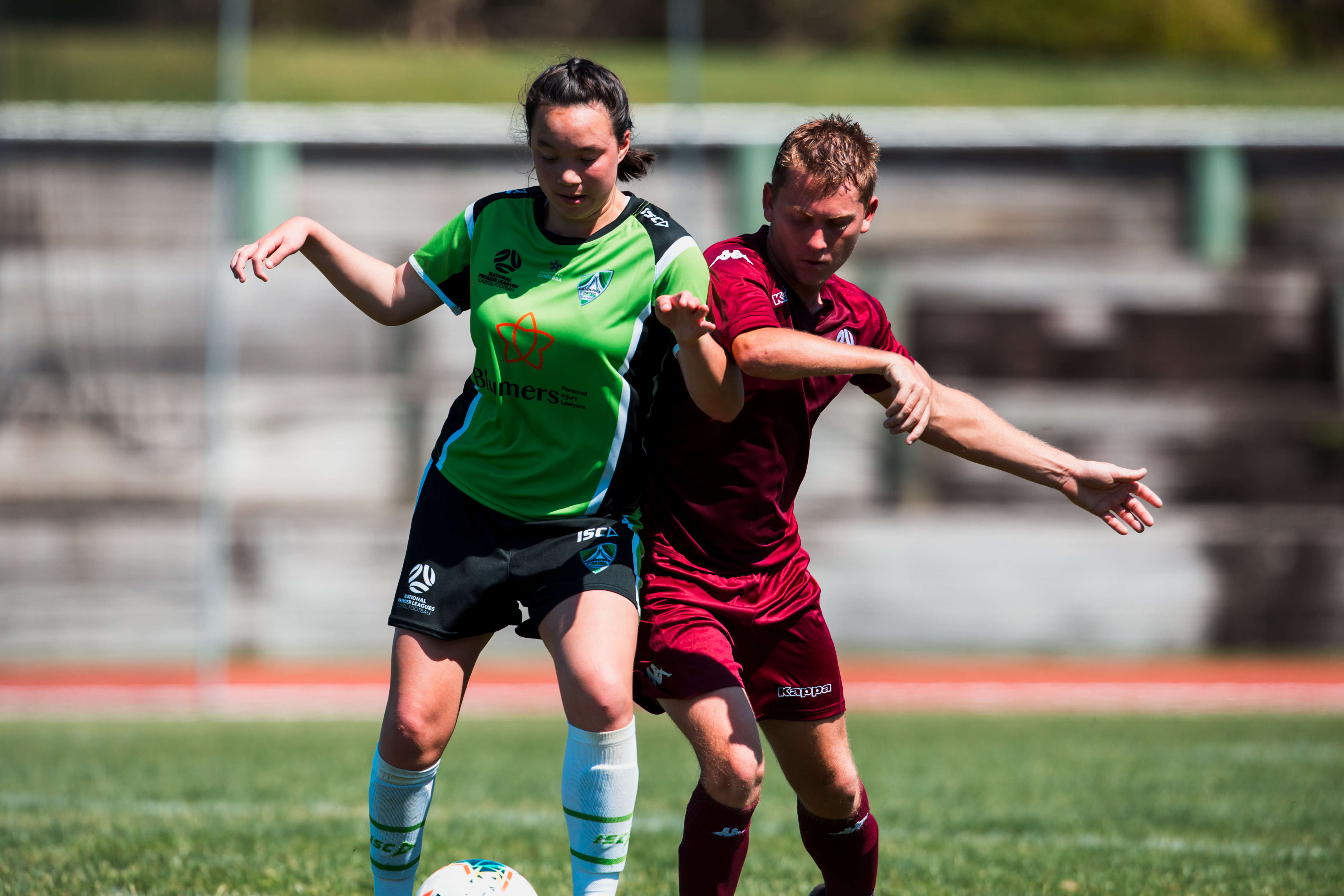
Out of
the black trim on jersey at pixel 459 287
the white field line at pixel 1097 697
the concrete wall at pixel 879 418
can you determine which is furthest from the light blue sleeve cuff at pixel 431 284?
the white field line at pixel 1097 697

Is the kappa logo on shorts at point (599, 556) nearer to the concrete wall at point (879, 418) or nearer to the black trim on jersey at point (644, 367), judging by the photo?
the black trim on jersey at point (644, 367)

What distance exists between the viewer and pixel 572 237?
11.4ft

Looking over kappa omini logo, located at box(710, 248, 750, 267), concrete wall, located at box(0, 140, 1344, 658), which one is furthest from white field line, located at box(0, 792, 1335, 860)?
concrete wall, located at box(0, 140, 1344, 658)

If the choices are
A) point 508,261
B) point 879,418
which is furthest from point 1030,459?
point 879,418

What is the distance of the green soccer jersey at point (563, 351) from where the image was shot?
3.39 meters

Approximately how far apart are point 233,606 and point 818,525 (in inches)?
282

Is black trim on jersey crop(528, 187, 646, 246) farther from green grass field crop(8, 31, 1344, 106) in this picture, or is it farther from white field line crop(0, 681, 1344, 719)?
green grass field crop(8, 31, 1344, 106)

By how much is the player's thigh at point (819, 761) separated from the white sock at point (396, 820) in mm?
1010

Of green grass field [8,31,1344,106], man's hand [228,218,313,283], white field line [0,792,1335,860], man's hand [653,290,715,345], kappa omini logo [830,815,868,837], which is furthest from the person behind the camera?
green grass field [8,31,1344,106]

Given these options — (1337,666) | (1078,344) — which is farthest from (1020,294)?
(1337,666)

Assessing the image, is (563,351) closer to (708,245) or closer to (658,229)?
(658,229)

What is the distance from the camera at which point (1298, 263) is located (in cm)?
1792

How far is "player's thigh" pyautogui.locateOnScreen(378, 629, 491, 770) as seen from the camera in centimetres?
333

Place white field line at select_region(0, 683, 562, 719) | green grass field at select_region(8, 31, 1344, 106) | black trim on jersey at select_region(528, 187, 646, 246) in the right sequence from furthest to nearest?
green grass field at select_region(8, 31, 1344, 106), white field line at select_region(0, 683, 562, 719), black trim on jersey at select_region(528, 187, 646, 246)
